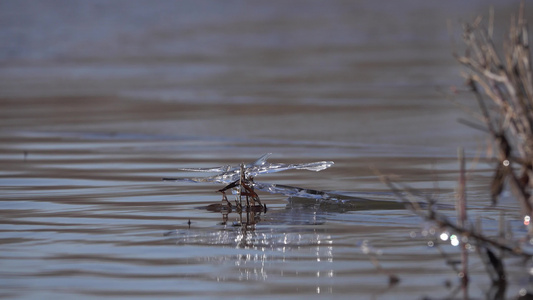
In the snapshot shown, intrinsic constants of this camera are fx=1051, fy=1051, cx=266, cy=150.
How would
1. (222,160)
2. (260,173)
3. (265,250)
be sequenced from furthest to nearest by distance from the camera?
(222,160)
(260,173)
(265,250)

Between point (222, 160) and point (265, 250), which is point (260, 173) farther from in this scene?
point (222, 160)

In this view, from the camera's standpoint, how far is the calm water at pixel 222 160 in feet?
15.1

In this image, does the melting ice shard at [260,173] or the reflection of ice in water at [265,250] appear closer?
the reflection of ice in water at [265,250]

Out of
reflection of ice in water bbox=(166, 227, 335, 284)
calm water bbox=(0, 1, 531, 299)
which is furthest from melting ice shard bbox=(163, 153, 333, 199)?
reflection of ice in water bbox=(166, 227, 335, 284)

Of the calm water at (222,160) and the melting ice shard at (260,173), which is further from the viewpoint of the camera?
the melting ice shard at (260,173)

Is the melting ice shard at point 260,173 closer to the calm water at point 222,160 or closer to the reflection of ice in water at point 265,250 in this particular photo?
the calm water at point 222,160

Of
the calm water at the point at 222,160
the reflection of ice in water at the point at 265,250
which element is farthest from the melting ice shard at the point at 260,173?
the reflection of ice in water at the point at 265,250

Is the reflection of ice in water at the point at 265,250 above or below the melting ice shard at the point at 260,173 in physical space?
below

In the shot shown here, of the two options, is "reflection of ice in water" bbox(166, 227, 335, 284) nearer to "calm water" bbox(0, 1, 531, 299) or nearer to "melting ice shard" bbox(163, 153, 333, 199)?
"calm water" bbox(0, 1, 531, 299)

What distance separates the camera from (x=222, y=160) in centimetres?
857

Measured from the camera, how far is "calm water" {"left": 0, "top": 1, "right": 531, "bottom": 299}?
459cm

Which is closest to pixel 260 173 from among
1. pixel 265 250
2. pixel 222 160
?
pixel 265 250

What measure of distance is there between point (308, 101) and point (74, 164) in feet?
17.4

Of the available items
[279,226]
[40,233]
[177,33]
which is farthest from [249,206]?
[177,33]
